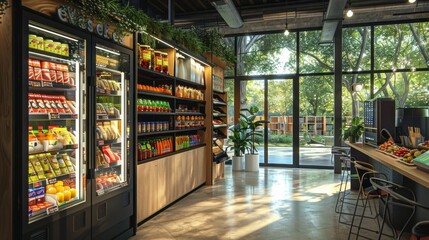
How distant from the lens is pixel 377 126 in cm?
566

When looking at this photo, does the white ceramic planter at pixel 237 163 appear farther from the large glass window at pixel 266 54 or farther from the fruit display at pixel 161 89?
the fruit display at pixel 161 89

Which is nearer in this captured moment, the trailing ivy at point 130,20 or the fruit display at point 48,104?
the fruit display at point 48,104

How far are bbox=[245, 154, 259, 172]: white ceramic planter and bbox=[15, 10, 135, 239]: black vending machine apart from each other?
196 inches

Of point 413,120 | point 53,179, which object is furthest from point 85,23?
point 413,120

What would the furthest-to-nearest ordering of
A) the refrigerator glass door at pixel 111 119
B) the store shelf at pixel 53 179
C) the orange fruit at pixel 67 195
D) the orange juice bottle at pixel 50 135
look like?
1. the refrigerator glass door at pixel 111 119
2. the orange fruit at pixel 67 195
3. the orange juice bottle at pixel 50 135
4. the store shelf at pixel 53 179

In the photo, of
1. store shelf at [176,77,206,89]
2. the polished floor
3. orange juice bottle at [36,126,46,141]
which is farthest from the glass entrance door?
orange juice bottle at [36,126,46,141]

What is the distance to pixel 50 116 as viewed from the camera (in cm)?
273

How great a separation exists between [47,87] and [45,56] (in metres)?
0.27

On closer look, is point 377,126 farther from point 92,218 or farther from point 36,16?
point 36,16

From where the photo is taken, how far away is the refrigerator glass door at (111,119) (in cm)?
342

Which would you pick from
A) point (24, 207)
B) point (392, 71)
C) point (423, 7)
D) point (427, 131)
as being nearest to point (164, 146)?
point (24, 207)

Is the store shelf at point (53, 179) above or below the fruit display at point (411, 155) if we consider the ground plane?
below

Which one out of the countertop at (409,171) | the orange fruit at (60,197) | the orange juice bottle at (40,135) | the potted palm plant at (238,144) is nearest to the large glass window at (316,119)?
the potted palm plant at (238,144)

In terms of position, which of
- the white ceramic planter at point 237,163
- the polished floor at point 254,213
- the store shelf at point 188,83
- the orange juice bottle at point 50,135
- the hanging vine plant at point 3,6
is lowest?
the polished floor at point 254,213
